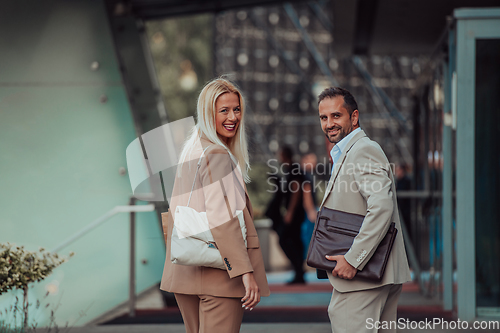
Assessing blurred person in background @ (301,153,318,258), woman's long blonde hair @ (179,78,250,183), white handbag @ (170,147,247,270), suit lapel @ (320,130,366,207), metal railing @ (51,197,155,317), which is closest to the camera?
white handbag @ (170,147,247,270)

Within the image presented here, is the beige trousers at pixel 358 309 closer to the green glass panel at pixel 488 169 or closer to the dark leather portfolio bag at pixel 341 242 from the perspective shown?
the dark leather portfolio bag at pixel 341 242

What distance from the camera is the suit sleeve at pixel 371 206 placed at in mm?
2480

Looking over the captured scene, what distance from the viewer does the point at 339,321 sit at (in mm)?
2566

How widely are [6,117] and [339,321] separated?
3553 mm

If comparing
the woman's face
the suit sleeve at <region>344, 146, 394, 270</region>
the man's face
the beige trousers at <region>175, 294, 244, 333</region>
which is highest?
the woman's face

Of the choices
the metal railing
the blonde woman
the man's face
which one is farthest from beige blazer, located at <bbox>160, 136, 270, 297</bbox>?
the metal railing

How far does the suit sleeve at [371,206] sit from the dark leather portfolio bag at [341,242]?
0.14 ft

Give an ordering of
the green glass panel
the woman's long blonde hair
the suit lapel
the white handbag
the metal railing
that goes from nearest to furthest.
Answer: the white handbag < the woman's long blonde hair < the suit lapel < the green glass panel < the metal railing

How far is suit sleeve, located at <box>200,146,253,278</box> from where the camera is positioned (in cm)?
231

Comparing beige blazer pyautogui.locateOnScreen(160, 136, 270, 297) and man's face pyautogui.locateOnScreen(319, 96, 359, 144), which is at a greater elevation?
man's face pyautogui.locateOnScreen(319, 96, 359, 144)

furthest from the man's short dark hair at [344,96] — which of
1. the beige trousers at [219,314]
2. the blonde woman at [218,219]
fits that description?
the beige trousers at [219,314]

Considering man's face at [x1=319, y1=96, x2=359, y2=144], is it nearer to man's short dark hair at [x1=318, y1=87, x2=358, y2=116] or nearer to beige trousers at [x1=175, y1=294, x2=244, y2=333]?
man's short dark hair at [x1=318, y1=87, x2=358, y2=116]

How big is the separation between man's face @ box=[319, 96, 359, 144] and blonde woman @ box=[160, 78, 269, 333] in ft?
1.33

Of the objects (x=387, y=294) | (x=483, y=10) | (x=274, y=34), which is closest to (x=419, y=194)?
(x=483, y=10)
